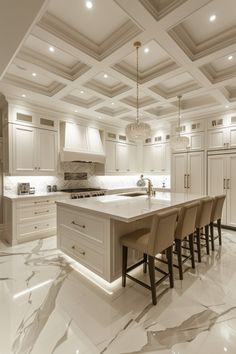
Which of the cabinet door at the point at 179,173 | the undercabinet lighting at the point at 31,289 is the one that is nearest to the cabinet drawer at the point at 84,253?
the undercabinet lighting at the point at 31,289

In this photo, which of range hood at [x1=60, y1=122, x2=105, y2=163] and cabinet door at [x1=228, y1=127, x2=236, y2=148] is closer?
cabinet door at [x1=228, y1=127, x2=236, y2=148]

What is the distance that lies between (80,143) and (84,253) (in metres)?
3.13

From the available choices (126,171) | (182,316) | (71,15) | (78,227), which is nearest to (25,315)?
(78,227)

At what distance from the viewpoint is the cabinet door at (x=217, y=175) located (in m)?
4.71

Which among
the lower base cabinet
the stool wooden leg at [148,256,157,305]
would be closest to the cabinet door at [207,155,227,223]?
the stool wooden leg at [148,256,157,305]

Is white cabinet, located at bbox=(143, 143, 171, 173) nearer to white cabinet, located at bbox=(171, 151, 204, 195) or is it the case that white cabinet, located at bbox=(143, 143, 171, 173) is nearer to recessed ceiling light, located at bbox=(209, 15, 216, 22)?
white cabinet, located at bbox=(171, 151, 204, 195)

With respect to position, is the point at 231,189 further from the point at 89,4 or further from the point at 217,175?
the point at 89,4

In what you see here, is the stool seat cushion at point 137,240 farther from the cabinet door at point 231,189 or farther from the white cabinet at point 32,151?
the cabinet door at point 231,189

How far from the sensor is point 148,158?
257 inches

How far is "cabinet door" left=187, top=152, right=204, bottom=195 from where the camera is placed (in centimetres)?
505

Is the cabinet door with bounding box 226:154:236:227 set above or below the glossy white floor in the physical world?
above

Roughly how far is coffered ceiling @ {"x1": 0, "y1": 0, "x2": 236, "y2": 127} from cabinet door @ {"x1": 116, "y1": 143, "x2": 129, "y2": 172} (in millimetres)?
1844

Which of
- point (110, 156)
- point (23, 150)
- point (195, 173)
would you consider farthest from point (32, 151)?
point (195, 173)

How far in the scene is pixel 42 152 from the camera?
14.2 ft
